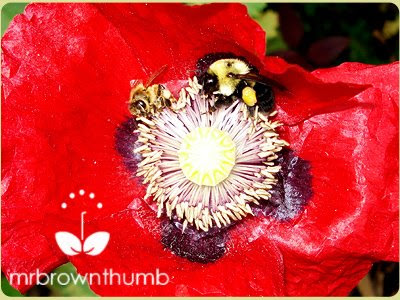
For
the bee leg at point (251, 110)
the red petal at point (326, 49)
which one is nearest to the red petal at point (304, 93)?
the bee leg at point (251, 110)

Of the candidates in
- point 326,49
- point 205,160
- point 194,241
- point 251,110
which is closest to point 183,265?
point 194,241

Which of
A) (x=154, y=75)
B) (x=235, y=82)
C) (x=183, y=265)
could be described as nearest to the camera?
(x=235, y=82)

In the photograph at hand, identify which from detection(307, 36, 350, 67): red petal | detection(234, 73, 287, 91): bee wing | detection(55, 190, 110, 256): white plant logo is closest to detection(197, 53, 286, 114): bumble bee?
detection(234, 73, 287, 91): bee wing

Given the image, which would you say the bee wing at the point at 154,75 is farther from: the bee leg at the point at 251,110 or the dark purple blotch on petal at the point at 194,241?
the dark purple blotch on petal at the point at 194,241

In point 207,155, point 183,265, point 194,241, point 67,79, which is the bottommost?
point 183,265

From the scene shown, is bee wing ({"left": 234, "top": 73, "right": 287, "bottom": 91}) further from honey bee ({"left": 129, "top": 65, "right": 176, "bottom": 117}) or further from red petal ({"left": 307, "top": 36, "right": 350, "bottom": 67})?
red petal ({"left": 307, "top": 36, "right": 350, "bottom": 67})

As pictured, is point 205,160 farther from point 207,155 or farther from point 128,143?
point 128,143

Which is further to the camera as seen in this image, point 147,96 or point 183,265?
point 183,265
